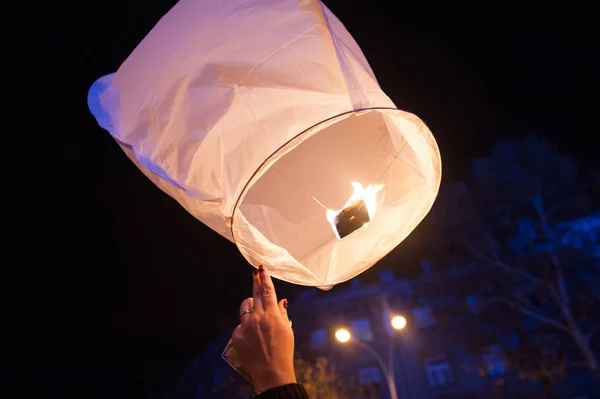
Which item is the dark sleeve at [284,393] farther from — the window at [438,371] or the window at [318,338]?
the window at [318,338]

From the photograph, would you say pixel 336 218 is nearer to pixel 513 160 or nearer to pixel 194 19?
pixel 194 19

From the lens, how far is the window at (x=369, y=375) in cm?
1830

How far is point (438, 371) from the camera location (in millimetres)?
17750

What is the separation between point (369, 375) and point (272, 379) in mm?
19539

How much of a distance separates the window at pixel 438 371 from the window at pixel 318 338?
211 inches

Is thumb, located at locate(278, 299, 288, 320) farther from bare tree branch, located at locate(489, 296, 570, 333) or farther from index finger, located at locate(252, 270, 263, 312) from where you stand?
bare tree branch, located at locate(489, 296, 570, 333)

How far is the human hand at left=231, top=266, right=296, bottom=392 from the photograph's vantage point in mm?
1179

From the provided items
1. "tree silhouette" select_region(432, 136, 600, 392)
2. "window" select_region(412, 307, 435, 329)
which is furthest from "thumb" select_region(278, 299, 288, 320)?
"window" select_region(412, 307, 435, 329)

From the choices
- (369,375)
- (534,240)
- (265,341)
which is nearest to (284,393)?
(265,341)

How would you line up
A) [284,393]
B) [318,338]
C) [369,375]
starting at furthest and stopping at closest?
[318,338] → [369,375] → [284,393]

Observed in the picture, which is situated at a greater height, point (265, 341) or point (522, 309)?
point (522, 309)

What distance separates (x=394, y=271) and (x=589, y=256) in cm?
885

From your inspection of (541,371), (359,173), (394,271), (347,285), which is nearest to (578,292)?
(541,371)

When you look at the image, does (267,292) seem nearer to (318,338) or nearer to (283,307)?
(283,307)
